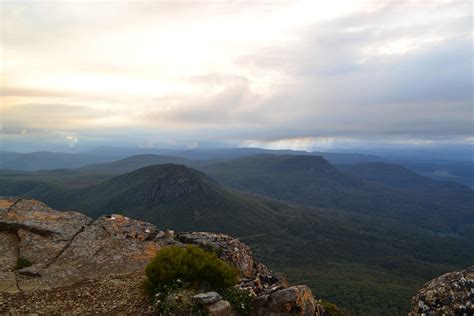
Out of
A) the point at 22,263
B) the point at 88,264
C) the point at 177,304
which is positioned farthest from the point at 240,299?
the point at 22,263

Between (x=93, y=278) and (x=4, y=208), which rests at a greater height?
(x=4, y=208)

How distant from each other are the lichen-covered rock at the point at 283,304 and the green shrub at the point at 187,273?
1.56 metres

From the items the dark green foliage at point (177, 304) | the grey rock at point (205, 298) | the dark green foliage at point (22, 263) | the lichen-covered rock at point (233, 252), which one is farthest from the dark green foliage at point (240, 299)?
the dark green foliage at point (22, 263)

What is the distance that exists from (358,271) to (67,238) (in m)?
137

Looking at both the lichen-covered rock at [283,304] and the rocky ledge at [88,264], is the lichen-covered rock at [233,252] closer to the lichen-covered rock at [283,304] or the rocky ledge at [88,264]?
the rocky ledge at [88,264]

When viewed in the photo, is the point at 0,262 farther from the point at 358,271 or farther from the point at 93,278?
the point at 358,271

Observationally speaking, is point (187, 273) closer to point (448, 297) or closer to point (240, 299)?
point (240, 299)

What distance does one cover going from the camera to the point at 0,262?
1594 cm

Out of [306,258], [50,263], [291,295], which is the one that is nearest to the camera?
[291,295]

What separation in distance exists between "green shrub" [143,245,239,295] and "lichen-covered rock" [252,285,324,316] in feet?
5.10

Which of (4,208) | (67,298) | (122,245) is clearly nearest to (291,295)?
(67,298)

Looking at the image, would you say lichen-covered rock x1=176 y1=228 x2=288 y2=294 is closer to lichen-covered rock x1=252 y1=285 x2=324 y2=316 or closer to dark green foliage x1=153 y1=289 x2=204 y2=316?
lichen-covered rock x1=252 y1=285 x2=324 y2=316

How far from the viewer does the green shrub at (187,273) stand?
43.1 ft

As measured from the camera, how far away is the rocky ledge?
1257cm
